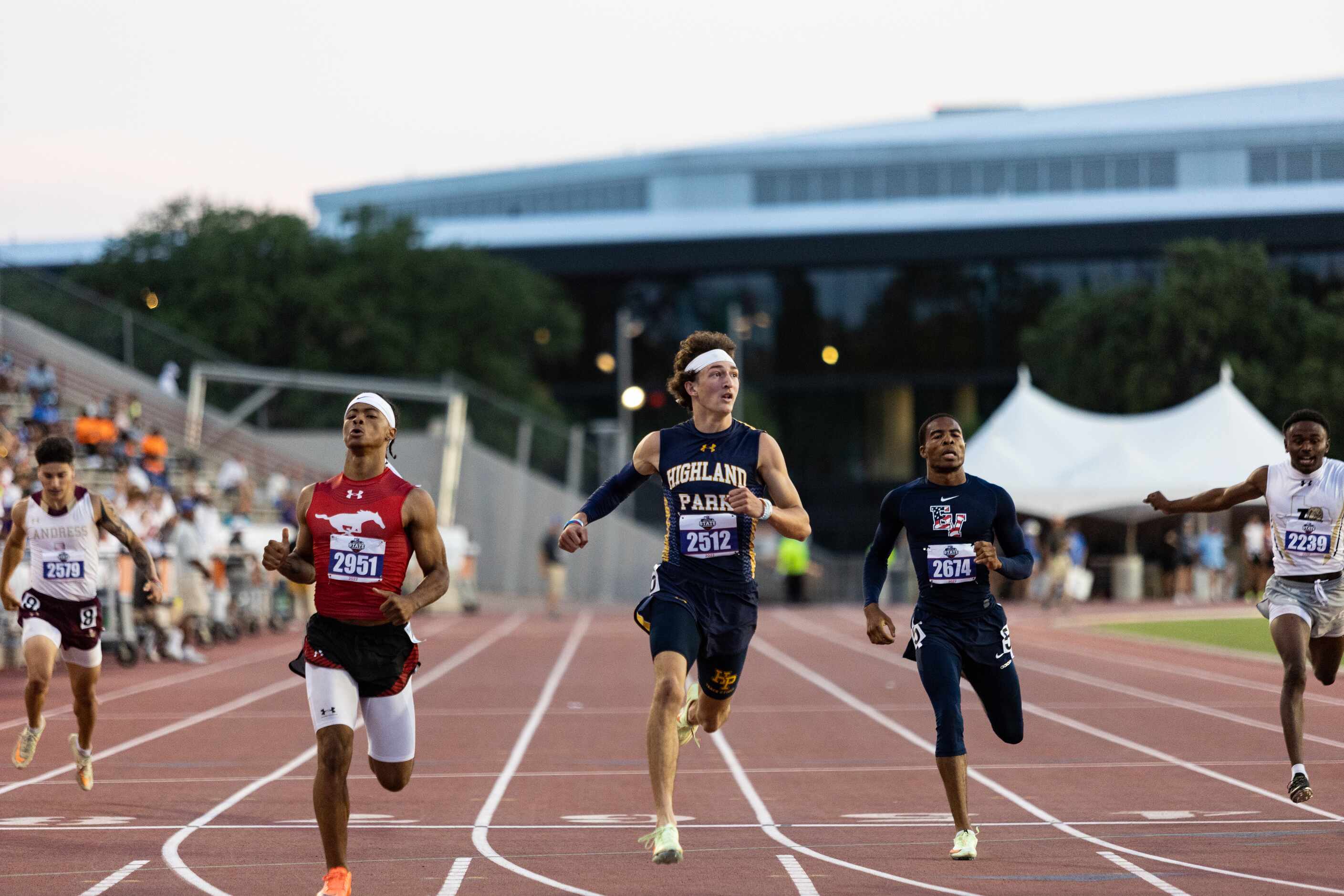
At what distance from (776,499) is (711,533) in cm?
34

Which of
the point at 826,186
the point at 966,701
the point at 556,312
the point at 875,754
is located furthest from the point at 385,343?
the point at 875,754

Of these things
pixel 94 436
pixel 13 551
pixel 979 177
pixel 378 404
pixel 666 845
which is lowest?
pixel 666 845

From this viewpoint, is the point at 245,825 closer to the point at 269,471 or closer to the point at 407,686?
the point at 407,686

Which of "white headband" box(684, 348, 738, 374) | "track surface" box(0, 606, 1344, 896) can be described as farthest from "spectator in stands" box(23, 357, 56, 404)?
"white headband" box(684, 348, 738, 374)

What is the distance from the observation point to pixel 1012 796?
11289mm

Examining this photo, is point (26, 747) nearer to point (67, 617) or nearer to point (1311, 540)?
point (67, 617)

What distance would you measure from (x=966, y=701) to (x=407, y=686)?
11.3 m

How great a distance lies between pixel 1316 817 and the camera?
995 centimetres

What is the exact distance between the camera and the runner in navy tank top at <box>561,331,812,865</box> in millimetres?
8367

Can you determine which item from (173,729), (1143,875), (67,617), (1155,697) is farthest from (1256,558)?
(1143,875)

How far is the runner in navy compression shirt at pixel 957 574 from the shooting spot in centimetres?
889

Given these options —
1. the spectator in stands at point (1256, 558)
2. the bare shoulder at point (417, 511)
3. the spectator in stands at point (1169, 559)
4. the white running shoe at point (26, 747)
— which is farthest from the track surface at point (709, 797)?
the spectator in stands at point (1169, 559)

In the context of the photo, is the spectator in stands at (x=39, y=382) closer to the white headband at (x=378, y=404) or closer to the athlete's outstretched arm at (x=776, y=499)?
the athlete's outstretched arm at (x=776, y=499)

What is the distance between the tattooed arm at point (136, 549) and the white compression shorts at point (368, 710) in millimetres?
3701
